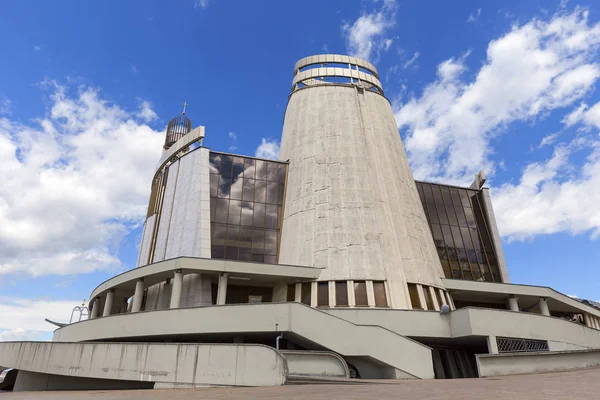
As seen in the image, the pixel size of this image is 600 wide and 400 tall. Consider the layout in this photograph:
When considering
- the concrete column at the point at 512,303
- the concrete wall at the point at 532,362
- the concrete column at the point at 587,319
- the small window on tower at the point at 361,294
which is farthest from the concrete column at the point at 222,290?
the concrete column at the point at 587,319

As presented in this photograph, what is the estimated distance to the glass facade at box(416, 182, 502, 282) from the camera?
36.1 m

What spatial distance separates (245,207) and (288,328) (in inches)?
557

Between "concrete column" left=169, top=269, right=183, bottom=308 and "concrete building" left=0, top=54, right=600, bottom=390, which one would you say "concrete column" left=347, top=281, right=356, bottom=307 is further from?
"concrete column" left=169, top=269, right=183, bottom=308

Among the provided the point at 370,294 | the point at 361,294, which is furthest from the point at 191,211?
the point at 370,294

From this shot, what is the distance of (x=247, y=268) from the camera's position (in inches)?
997

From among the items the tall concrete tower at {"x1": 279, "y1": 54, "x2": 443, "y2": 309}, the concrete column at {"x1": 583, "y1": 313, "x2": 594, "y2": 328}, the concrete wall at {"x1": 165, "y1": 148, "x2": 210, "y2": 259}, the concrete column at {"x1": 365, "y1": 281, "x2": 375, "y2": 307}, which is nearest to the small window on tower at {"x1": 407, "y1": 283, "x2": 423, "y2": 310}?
the tall concrete tower at {"x1": 279, "y1": 54, "x2": 443, "y2": 309}

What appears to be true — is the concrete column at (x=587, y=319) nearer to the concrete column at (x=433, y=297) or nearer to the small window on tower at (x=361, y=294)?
the concrete column at (x=433, y=297)

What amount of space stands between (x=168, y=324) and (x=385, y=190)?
60.1ft

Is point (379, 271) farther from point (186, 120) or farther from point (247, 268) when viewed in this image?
point (186, 120)

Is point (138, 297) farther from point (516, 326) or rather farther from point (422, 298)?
point (516, 326)

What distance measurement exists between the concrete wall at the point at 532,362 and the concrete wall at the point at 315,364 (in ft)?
18.4

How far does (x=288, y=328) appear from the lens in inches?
782

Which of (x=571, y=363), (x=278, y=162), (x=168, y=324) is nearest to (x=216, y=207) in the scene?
(x=278, y=162)

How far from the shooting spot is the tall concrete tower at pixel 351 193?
26.8m
